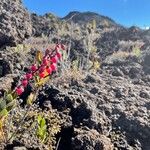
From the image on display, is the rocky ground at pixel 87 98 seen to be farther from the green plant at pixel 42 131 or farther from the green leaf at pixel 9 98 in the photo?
the green leaf at pixel 9 98

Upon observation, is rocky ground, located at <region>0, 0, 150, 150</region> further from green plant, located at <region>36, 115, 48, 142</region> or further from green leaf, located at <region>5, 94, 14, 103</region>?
green leaf, located at <region>5, 94, 14, 103</region>

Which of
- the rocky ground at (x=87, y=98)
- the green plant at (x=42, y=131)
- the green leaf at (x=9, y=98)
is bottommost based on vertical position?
the green plant at (x=42, y=131)

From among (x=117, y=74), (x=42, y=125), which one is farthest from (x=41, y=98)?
(x=117, y=74)

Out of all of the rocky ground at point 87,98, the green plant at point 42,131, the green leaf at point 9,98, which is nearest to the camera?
the green leaf at point 9,98

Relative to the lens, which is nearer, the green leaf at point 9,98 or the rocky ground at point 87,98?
the green leaf at point 9,98

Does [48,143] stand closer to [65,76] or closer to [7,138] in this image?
[7,138]

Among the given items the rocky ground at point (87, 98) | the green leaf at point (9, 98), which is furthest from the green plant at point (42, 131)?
the green leaf at point (9, 98)

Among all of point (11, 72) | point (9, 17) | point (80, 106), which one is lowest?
point (80, 106)

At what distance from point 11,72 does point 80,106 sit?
2.34m

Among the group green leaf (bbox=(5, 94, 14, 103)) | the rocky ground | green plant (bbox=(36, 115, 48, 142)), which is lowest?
green plant (bbox=(36, 115, 48, 142))

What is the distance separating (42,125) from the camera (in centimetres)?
616

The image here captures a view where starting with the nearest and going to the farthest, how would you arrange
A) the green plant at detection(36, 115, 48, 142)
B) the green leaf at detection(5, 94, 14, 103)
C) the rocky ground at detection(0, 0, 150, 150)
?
1. the green leaf at detection(5, 94, 14, 103)
2. the green plant at detection(36, 115, 48, 142)
3. the rocky ground at detection(0, 0, 150, 150)

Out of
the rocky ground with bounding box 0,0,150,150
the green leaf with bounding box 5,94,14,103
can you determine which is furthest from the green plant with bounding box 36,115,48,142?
the green leaf with bounding box 5,94,14,103

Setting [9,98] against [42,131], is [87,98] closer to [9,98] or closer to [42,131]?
[42,131]
